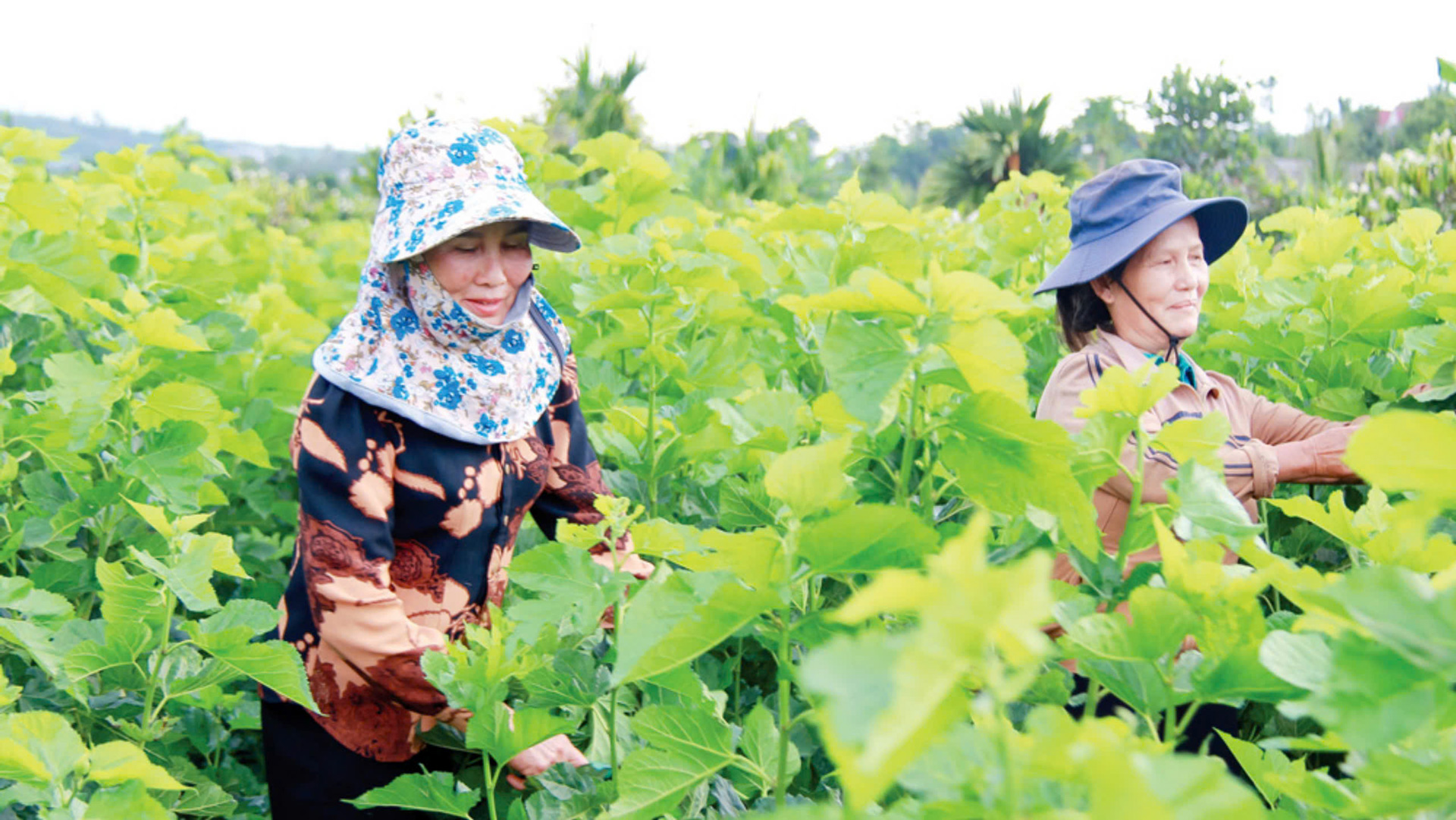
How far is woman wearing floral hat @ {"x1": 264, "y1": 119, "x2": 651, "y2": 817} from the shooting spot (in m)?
2.09

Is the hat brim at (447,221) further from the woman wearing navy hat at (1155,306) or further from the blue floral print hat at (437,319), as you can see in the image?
the woman wearing navy hat at (1155,306)

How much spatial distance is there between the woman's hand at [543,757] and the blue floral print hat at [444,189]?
0.95 meters

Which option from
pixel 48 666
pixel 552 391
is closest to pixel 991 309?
pixel 48 666

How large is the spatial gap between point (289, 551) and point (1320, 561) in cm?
286

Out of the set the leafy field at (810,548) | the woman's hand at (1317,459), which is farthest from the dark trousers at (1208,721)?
the woman's hand at (1317,459)

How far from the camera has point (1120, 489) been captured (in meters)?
2.09

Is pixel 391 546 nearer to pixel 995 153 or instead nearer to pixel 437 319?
pixel 437 319

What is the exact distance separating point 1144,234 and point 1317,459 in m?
0.61

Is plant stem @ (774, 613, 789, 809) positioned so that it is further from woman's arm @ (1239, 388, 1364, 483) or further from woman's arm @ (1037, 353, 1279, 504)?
woman's arm @ (1239, 388, 1364, 483)

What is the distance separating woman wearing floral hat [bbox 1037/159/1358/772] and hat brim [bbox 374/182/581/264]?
3.70ft

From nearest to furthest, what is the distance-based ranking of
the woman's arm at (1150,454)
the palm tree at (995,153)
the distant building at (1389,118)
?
the woman's arm at (1150,454)
the palm tree at (995,153)
the distant building at (1389,118)

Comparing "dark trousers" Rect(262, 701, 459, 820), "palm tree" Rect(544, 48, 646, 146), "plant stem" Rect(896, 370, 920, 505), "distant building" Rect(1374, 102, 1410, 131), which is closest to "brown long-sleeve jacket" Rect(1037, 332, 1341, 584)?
"plant stem" Rect(896, 370, 920, 505)

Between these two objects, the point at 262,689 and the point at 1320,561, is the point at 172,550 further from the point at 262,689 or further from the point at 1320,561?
the point at 1320,561

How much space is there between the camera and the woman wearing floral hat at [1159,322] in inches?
87.6
